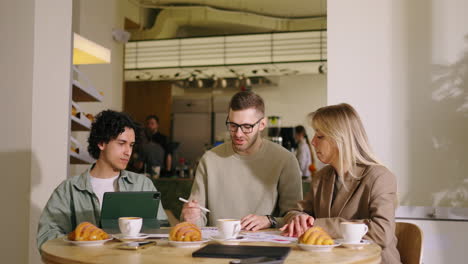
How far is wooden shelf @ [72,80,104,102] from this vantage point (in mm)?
3518

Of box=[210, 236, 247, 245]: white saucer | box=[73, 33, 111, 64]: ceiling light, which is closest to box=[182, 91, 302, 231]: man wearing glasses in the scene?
box=[210, 236, 247, 245]: white saucer

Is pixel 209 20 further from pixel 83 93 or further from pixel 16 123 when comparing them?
pixel 16 123

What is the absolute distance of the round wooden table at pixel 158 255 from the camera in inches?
52.3

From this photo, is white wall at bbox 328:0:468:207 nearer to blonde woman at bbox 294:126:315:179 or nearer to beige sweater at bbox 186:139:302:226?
beige sweater at bbox 186:139:302:226

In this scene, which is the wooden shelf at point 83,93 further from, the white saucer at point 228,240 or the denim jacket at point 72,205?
the white saucer at point 228,240

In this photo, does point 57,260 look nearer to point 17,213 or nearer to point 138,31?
point 17,213

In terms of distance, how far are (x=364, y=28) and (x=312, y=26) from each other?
594cm

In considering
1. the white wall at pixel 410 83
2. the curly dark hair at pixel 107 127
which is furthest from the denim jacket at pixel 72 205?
the white wall at pixel 410 83

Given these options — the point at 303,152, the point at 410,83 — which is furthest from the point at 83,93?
the point at 303,152

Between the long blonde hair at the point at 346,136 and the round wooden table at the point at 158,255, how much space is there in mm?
473

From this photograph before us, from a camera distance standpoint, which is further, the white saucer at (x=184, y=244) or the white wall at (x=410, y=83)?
the white wall at (x=410, y=83)

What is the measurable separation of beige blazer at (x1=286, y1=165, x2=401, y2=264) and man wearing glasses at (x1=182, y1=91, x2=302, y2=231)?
0.98ft

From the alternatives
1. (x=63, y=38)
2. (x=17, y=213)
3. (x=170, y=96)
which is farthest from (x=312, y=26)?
(x=17, y=213)

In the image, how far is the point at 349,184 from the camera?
1.99m
